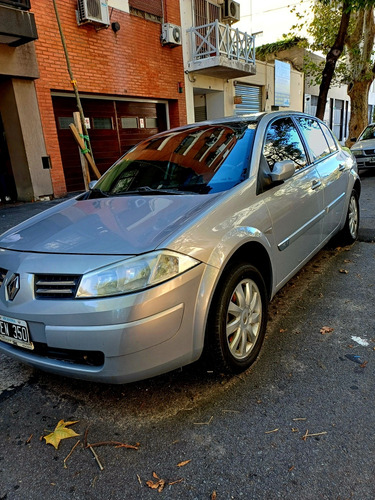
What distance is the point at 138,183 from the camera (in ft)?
9.91

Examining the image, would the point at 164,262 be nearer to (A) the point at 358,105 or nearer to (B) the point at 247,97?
(B) the point at 247,97

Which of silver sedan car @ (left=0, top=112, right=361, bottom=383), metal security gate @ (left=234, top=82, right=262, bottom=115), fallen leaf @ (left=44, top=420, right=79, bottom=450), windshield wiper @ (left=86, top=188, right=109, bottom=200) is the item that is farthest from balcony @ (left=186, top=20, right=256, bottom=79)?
fallen leaf @ (left=44, top=420, right=79, bottom=450)

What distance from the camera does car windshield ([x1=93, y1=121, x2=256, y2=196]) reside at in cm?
263

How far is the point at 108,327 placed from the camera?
1762 millimetres

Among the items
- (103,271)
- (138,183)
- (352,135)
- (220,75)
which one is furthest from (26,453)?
(352,135)

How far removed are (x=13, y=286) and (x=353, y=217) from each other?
424cm

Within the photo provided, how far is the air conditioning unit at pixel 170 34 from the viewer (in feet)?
37.3

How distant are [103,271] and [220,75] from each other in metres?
13.9

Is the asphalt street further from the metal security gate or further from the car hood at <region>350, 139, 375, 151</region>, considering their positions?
the metal security gate

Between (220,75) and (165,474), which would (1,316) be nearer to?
(165,474)

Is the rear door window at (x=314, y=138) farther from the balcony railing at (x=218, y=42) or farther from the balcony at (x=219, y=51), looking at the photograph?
the balcony railing at (x=218, y=42)

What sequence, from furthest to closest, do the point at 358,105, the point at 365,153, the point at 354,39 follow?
the point at 358,105 < the point at 354,39 < the point at 365,153

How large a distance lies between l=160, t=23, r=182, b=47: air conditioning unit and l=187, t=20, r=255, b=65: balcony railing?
93 centimetres

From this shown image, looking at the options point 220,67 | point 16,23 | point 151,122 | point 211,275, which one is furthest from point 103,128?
point 211,275
